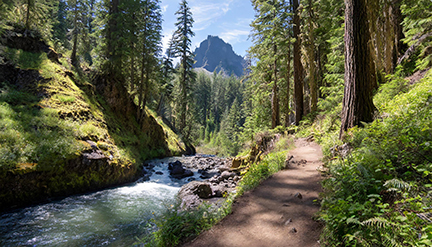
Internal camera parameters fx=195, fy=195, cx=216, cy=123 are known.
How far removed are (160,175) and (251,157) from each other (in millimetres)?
6907

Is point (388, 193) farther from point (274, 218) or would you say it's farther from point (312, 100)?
point (312, 100)

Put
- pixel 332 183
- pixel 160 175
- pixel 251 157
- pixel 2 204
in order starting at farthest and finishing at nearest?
pixel 160 175 → pixel 251 157 → pixel 2 204 → pixel 332 183

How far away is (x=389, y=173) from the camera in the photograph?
3092 mm

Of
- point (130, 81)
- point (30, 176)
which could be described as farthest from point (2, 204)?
point (130, 81)

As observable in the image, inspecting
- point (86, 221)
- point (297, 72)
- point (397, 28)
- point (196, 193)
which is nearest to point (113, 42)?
point (86, 221)

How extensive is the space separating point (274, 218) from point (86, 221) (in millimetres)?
6446

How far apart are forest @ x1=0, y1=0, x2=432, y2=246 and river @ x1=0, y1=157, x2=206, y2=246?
4.41 feet

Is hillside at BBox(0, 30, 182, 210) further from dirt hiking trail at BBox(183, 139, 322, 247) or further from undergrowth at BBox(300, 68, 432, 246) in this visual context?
undergrowth at BBox(300, 68, 432, 246)

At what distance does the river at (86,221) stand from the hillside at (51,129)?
0.76 meters

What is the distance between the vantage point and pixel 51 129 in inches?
373

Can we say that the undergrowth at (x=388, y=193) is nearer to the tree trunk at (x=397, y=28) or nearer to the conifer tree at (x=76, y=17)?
the tree trunk at (x=397, y=28)

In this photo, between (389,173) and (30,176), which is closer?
(389,173)

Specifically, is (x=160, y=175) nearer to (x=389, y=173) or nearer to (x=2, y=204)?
(x=2, y=204)

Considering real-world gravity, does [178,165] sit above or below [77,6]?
below
